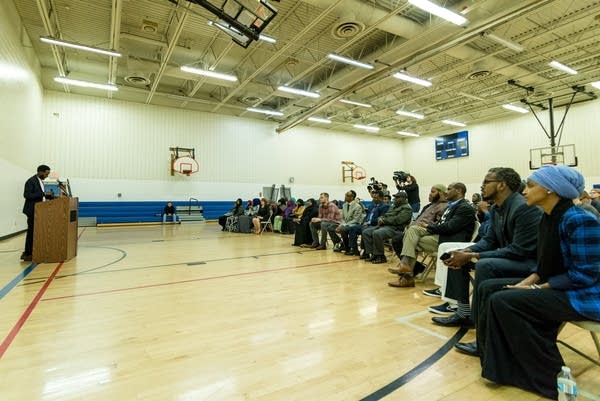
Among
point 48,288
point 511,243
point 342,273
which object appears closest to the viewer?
point 511,243

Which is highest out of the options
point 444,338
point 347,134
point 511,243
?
point 347,134

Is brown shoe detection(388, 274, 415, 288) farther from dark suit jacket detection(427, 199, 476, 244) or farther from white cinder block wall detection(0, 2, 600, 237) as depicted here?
white cinder block wall detection(0, 2, 600, 237)

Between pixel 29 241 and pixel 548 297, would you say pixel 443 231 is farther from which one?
pixel 29 241

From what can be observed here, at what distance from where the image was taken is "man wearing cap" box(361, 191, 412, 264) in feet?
15.0

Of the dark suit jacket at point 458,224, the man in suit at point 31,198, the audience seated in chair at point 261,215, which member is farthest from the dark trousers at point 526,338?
the audience seated in chair at point 261,215

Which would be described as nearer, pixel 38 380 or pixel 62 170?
pixel 38 380

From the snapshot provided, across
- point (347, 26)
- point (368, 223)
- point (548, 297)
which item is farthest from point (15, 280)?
point (347, 26)

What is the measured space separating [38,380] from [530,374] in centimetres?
244

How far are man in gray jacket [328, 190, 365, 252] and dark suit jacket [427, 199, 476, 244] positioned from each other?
→ 7.59 ft

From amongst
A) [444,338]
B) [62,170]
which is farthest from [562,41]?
[62,170]

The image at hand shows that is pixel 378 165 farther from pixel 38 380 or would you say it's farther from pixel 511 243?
pixel 38 380

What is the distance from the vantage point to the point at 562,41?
8227 millimetres

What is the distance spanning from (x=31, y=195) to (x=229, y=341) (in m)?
4.40

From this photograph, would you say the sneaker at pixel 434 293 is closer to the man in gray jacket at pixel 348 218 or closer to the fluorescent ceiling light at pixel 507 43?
the man in gray jacket at pixel 348 218
